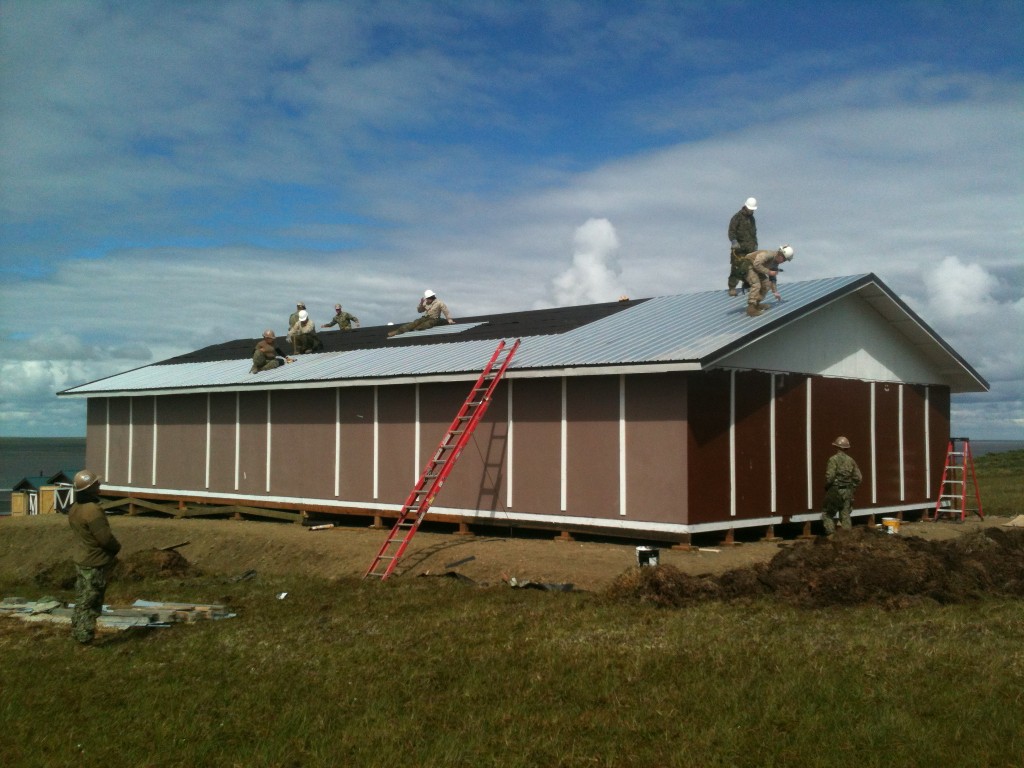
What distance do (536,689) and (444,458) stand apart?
10.9 meters

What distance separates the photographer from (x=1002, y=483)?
36.3 m

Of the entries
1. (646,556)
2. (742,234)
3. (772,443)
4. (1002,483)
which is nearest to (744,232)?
(742,234)

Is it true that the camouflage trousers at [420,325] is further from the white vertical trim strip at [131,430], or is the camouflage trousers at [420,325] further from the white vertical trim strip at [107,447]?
the white vertical trim strip at [107,447]

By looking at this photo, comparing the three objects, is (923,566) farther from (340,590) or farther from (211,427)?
(211,427)

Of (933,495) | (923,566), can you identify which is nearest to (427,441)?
(923,566)

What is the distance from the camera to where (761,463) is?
17.5 meters

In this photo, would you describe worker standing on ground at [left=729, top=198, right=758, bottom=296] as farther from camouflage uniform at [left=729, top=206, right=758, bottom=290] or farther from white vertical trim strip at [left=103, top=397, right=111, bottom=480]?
white vertical trim strip at [left=103, top=397, right=111, bottom=480]

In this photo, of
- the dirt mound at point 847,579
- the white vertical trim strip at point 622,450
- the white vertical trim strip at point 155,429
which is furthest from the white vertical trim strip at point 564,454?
the white vertical trim strip at point 155,429

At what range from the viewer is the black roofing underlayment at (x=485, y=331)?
21.4m

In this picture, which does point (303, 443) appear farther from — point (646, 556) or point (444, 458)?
point (646, 556)

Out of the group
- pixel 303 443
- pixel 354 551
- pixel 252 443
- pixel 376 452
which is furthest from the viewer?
pixel 252 443

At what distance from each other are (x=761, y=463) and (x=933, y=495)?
7.27 metres

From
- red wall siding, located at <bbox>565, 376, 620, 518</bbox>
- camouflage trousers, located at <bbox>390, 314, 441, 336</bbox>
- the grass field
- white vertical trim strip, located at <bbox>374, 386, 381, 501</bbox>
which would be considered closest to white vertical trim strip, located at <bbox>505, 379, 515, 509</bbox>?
red wall siding, located at <bbox>565, 376, 620, 518</bbox>

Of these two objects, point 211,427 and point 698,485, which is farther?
point 211,427
